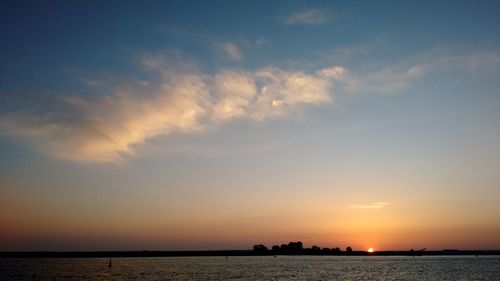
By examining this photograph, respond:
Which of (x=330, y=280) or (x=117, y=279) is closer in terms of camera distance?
(x=330, y=280)

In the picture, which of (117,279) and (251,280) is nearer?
(251,280)

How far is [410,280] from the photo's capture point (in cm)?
9125

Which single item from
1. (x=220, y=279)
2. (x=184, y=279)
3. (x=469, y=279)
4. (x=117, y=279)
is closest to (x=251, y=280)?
(x=220, y=279)

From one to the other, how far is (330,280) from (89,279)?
53.8 m

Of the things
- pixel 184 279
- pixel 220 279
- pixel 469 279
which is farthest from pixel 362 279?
pixel 184 279

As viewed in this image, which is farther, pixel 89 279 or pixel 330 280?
pixel 89 279

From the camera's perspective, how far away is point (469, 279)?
93562 millimetres

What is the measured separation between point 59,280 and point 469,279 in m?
A: 90.4

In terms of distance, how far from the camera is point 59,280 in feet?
313

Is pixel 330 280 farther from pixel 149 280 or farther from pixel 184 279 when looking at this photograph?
pixel 149 280

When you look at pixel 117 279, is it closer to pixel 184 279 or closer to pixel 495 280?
pixel 184 279

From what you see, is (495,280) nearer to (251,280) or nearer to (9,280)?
(251,280)

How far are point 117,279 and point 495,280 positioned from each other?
8169 cm

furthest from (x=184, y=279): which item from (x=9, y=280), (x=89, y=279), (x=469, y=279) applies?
(x=469, y=279)
